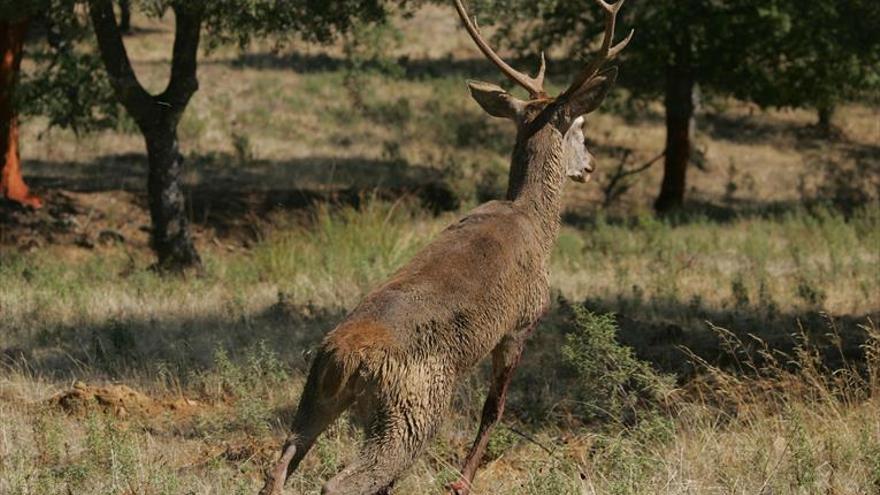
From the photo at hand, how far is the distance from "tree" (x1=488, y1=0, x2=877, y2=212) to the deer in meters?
11.9

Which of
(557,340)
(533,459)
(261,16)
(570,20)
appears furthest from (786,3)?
(533,459)

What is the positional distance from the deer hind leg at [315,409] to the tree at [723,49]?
→ 1399 cm

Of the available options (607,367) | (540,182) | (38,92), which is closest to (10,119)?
(38,92)

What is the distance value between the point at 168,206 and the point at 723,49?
11011mm

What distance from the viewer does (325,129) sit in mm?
27641

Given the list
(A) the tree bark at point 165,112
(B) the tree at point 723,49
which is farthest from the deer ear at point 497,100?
(B) the tree at point 723,49

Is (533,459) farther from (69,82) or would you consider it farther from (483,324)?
(69,82)

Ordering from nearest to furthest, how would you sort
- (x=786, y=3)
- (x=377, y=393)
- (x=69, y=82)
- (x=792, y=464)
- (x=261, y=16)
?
(x=377, y=393), (x=792, y=464), (x=261, y=16), (x=69, y=82), (x=786, y=3)

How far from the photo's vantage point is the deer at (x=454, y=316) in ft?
16.2

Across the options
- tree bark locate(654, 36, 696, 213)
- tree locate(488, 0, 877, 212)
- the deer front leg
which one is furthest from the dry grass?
tree locate(488, 0, 877, 212)

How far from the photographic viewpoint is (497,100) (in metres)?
7.04

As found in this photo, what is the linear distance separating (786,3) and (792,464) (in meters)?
15.0

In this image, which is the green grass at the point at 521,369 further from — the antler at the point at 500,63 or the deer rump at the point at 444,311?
the antler at the point at 500,63

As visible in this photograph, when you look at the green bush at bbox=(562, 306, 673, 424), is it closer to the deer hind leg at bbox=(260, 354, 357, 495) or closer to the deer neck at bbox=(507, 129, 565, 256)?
the deer neck at bbox=(507, 129, 565, 256)
